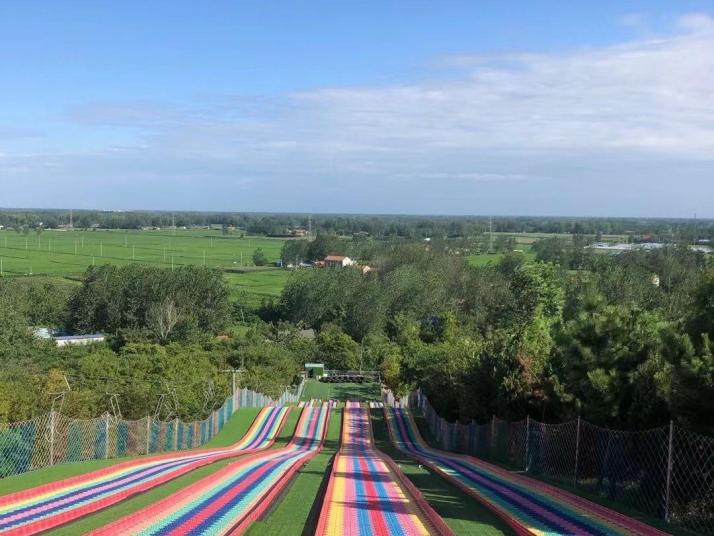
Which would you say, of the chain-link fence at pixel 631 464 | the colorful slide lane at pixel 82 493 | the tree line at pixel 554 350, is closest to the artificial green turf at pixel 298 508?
the colorful slide lane at pixel 82 493

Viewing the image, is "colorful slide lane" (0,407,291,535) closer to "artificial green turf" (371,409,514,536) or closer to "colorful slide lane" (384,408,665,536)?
"artificial green turf" (371,409,514,536)

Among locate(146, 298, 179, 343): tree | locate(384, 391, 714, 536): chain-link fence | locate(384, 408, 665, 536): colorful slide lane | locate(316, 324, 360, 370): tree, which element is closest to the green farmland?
locate(146, 298, 179, 343): tree

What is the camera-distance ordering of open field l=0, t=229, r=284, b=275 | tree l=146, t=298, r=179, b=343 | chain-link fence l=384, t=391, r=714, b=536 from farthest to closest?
open field l=0, t=229, r=284, b=275
tree l=146, t=298, r=179, b=343
chain-link fence l=384, t=391, r=714, b=536

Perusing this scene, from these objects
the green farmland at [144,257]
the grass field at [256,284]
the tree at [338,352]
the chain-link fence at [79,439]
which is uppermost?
the chain-link fence at [79,439]

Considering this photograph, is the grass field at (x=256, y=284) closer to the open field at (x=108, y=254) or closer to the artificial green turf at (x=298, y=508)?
the open field at (x=108, y=254)

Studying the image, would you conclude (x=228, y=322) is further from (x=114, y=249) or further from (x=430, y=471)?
(x=114, y=249)

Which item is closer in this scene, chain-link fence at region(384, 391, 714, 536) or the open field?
chain-link fence at region(384, 391, 714, 536)

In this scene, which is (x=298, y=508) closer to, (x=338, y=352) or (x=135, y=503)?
(x=135, y=503)
